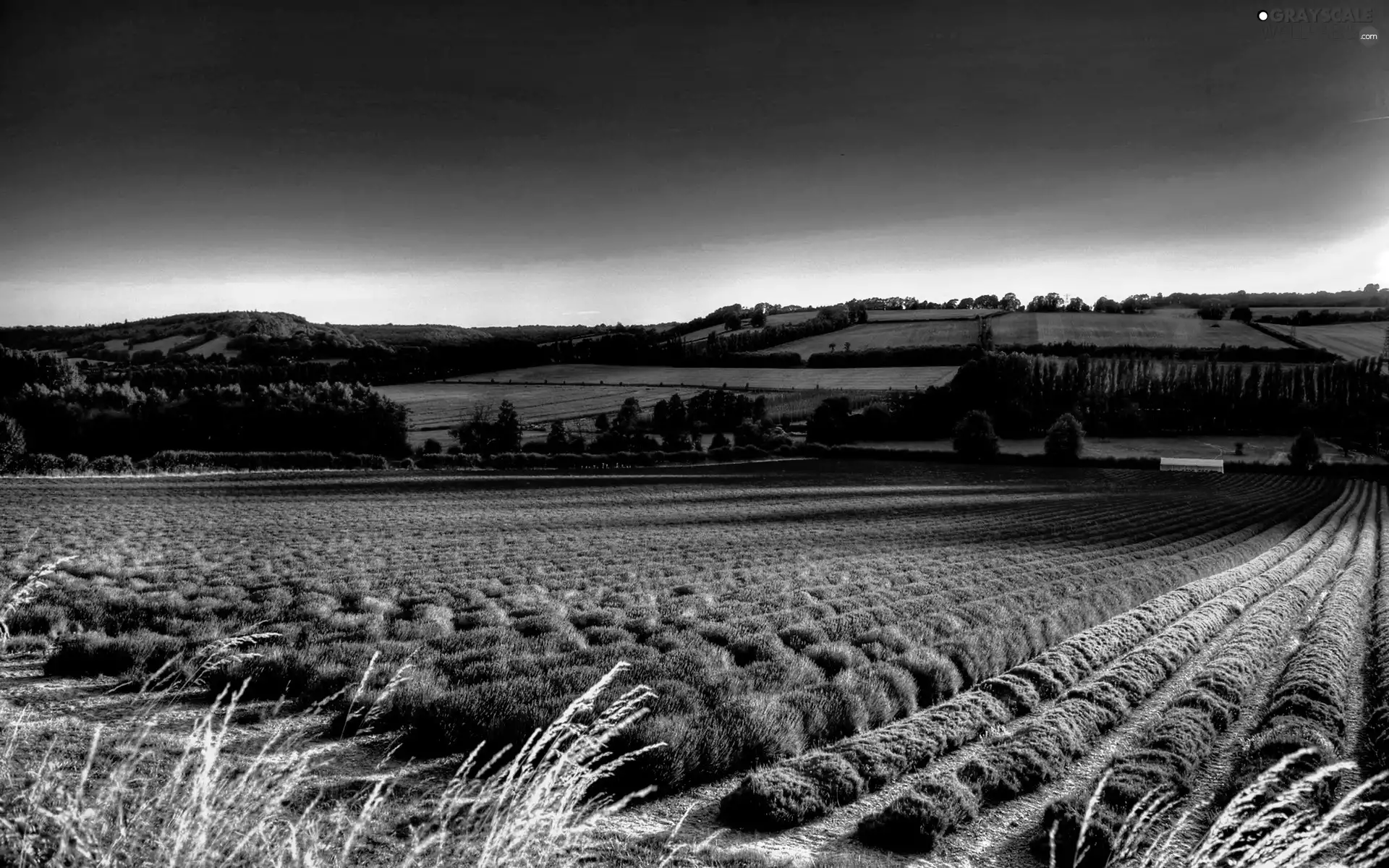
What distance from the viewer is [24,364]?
223 feet

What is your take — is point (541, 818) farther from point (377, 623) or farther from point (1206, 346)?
point (1206, 346)

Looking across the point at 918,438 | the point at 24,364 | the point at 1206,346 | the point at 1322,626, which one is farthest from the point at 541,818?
the point at 1206,346

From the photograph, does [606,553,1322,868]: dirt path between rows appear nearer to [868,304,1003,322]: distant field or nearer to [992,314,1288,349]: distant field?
[992,314,1288,349]: distant field

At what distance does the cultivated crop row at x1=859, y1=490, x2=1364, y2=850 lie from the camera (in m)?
6.30

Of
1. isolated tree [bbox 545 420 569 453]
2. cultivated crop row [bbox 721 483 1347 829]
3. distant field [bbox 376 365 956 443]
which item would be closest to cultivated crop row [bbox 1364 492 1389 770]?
cultivated crop row [bbox 721 483 1347 829]

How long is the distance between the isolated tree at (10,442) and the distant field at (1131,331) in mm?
104562

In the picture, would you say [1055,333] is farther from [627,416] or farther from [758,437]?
[627,416]

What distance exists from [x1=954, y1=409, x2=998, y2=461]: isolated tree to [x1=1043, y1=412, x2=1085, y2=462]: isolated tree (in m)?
5.13

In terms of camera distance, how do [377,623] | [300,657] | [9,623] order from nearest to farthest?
[300,657]
[9,623]
[377,623]

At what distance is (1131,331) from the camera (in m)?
105

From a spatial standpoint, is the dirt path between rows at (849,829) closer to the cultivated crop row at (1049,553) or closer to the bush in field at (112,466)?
the cultivated crop row at (1049,553)

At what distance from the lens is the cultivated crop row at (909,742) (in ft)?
21.1

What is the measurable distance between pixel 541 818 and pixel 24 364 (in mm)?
89232

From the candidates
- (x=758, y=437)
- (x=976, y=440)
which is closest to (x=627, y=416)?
(x=758, y=437)
